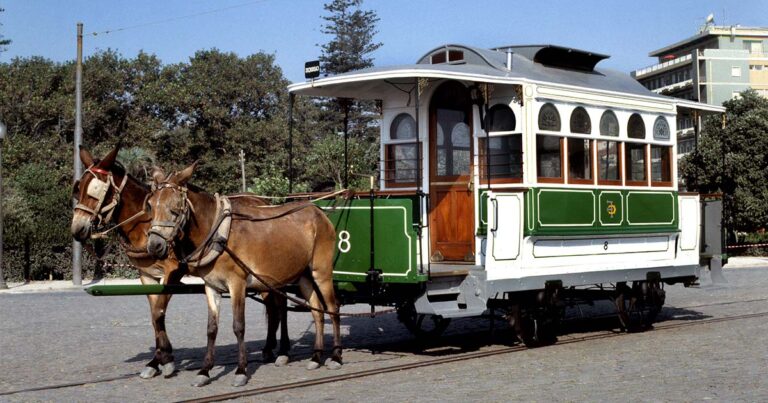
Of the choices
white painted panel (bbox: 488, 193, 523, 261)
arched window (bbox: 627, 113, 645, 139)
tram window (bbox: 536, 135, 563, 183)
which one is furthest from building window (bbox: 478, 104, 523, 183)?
arched window (bbox: 627, 113, 645, 139)

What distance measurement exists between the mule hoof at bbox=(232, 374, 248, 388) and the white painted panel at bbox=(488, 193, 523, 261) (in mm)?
3633

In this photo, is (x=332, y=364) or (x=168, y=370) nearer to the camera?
(x=168, y=370)

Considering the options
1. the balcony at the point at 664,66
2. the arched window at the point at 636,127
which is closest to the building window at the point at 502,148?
the arched window at the point at 636,127

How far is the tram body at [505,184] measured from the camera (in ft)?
37.8

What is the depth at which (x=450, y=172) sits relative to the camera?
13.0 meters

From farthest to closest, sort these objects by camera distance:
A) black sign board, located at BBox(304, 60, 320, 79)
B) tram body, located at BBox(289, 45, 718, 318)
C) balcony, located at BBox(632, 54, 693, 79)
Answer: balcony, located at BBox(632, 54, 693, 79) → black sign board, located at BBox(304, 60, 320, 79) → tram body, located at BBox(289, 45, 718, 318)

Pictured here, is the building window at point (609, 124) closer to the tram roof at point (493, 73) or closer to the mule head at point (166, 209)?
the tram roof at point (493, 73)

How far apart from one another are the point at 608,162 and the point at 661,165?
1.51m

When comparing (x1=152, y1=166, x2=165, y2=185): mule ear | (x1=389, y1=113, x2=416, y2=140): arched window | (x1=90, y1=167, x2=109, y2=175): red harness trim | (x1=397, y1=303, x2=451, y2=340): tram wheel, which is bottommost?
(x1=397, y1=303, x2=451, y2=340): tram wheel

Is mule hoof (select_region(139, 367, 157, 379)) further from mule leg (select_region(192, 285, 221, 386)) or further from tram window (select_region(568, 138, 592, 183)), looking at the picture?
tram window (select_region(568, 138, 592, 183))

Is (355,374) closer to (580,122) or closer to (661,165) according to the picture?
(580,122)

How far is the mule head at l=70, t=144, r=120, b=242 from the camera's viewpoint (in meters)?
9.48

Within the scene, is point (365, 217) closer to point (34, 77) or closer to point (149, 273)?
point (149, 273)

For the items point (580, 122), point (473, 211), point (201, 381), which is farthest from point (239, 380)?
point (580, 122)
